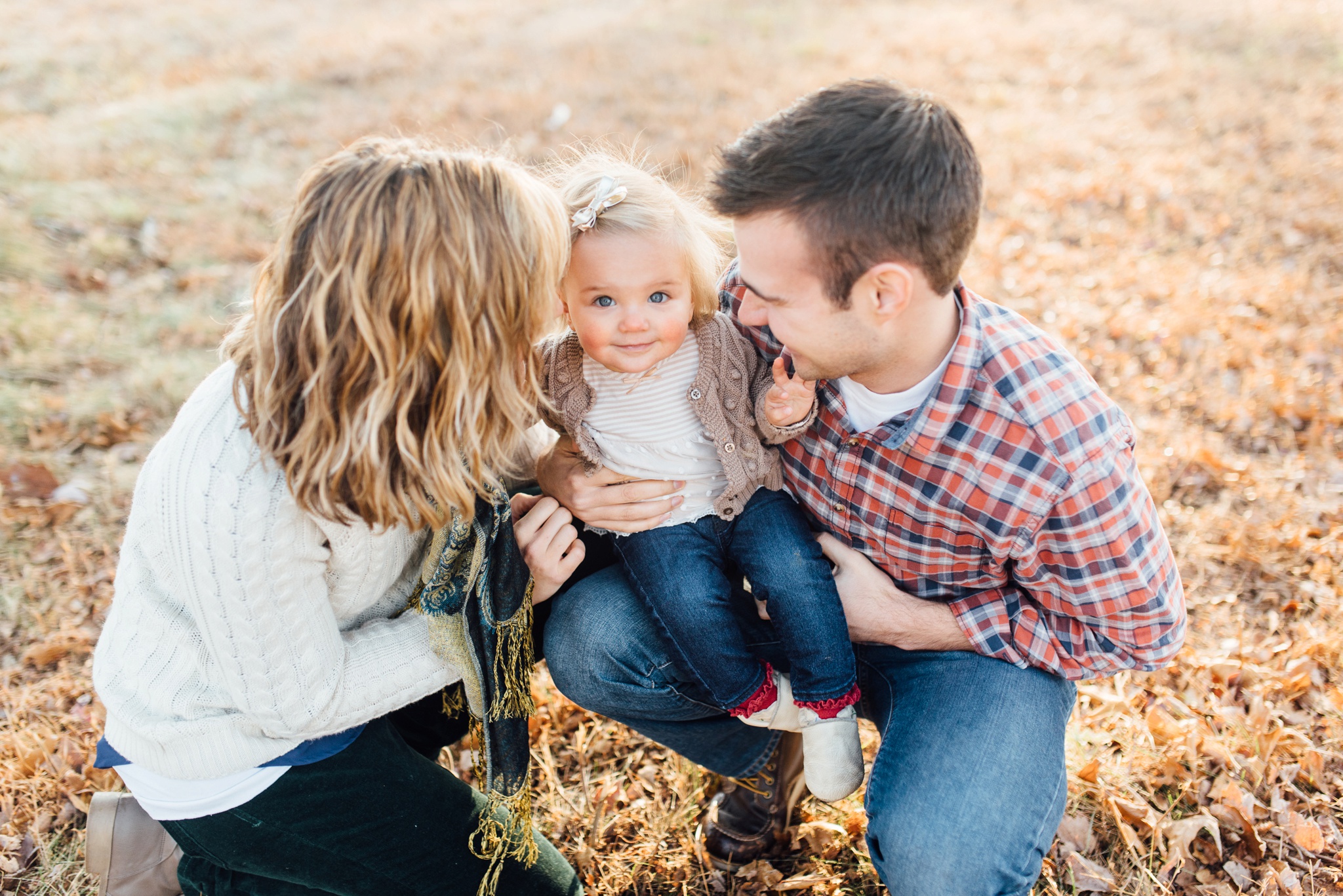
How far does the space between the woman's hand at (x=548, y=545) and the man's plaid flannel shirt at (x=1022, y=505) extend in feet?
2.59

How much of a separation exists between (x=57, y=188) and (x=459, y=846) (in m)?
6.90

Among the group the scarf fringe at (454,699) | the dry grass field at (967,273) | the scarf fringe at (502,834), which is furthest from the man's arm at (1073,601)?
the scarf fringe at (454,699)

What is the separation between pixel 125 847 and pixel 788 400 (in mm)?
2289

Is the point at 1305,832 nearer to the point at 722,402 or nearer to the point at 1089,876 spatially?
the point at 1089,876

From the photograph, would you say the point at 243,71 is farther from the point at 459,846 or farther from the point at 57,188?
the point at 459,846

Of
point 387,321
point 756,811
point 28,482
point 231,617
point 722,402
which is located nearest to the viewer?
point 387,321

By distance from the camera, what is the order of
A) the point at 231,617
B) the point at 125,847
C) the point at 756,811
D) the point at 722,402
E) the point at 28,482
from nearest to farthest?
the point at 231,617 < the point at 125,847 < the point at 722,402 < the point at 756,811 < the point at 28,482

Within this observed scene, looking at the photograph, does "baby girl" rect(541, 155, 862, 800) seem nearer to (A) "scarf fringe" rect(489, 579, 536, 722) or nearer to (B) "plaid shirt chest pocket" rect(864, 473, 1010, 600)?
(B) "plaid shirt chest pocket" rect(864, 473, 1010, 600)

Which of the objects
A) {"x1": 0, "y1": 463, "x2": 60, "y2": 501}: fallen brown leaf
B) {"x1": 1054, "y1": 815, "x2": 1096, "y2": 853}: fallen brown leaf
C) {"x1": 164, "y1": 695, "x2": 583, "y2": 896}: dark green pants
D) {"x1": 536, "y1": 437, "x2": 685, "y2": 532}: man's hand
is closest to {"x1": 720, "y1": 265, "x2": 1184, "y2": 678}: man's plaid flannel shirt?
{"x1": 536, "y1": 437, "x2": 685, "y2": 532}: man's hand

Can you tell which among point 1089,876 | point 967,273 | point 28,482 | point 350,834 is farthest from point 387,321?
point 967,273

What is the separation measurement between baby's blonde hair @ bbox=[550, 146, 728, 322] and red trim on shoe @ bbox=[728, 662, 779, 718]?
1.09m

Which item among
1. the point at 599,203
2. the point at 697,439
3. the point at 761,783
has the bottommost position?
the point at 761,783

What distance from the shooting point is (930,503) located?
2.38 metres

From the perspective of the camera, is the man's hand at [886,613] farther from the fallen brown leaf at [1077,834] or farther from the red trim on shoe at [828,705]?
the fallen brown leaf at [1077,834]
